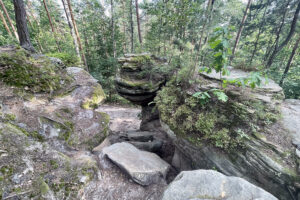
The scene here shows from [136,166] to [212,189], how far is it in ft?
7.32

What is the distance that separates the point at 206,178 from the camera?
2.35 metres

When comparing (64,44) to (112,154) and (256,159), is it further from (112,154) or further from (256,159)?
(256,159)

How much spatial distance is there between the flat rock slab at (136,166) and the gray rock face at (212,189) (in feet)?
4.62

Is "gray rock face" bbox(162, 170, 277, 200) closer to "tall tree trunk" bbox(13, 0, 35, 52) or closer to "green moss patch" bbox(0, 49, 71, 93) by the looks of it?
"green moss patch" bbox(0, 49, 71, 93)

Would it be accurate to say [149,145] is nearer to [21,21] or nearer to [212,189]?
[212,189]

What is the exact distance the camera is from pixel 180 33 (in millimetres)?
7680

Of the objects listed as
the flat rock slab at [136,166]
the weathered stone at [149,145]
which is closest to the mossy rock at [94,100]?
the flat rock slab at [136,166]

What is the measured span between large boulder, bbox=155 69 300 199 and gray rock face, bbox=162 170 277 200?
3.14 feet

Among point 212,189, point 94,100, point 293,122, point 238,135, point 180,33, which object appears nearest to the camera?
point 212,189

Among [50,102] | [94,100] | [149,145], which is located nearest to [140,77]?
[94,100]

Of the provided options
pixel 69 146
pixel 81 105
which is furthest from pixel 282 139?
pixel 81 105

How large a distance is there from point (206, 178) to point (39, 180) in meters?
3.53

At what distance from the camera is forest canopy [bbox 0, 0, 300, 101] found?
6012mm

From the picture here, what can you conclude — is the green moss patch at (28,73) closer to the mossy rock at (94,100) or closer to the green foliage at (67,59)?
the mossy rock at (94,100)
